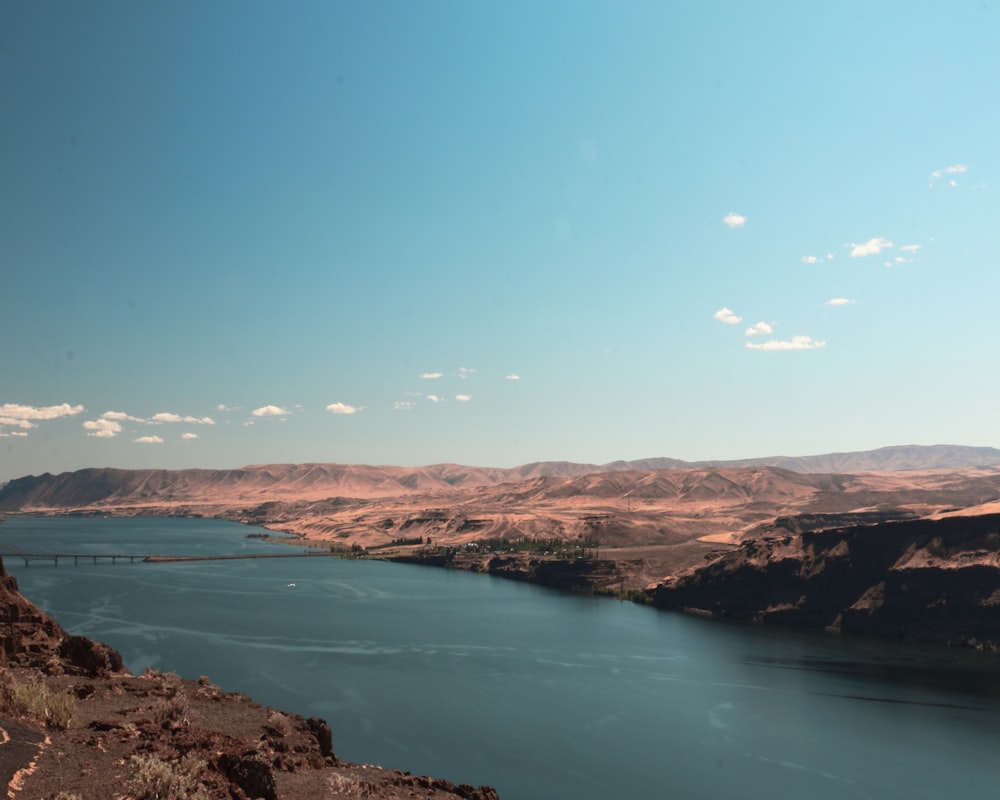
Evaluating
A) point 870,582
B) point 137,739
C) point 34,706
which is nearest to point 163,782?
point 137,739

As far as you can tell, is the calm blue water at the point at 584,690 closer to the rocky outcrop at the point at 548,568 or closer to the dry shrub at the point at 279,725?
the rocky outcrop at the point at 548,568

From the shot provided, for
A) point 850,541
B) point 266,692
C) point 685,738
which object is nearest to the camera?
point 685,738

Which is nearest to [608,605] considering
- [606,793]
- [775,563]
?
[775,563]

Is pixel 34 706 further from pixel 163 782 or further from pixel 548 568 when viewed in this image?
pixel 548 568

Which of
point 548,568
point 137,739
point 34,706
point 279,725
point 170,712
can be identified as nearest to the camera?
point 137,739

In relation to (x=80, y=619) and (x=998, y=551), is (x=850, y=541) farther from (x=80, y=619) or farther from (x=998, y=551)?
(x=80, y=619)
